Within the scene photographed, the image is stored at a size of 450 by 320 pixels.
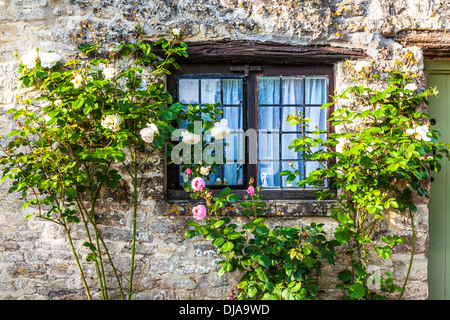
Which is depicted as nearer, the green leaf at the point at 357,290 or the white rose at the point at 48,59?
the green leaf at the point at 357,290

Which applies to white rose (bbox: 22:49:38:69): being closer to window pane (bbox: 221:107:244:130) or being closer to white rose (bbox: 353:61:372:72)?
window pane (bbox: 221:107:244:130)

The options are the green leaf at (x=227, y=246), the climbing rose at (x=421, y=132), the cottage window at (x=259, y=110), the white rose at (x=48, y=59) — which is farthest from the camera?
the cottage window at (x=259, y=110)

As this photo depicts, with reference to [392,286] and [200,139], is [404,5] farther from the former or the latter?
[392,286]

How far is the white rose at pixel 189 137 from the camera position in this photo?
9.65 feet

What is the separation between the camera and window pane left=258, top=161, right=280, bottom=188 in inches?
132

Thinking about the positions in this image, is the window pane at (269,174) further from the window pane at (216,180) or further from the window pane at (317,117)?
the window pane at (317,117)

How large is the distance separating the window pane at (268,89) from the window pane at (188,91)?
0.57m

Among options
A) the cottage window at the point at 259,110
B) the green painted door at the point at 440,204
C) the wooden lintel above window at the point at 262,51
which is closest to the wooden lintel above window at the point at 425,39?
the green painted door at the point at 440,204

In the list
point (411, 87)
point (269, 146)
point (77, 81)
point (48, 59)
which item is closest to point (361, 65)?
point (411, 87)

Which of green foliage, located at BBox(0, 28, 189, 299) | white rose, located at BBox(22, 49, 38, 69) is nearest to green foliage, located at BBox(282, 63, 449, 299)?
green foliage, located at BBox(0, 28, 189, 299)

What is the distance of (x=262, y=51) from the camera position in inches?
125

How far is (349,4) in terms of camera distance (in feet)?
10.4

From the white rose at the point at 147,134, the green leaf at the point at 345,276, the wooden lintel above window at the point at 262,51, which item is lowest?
the green leaf at the point at 345,276
